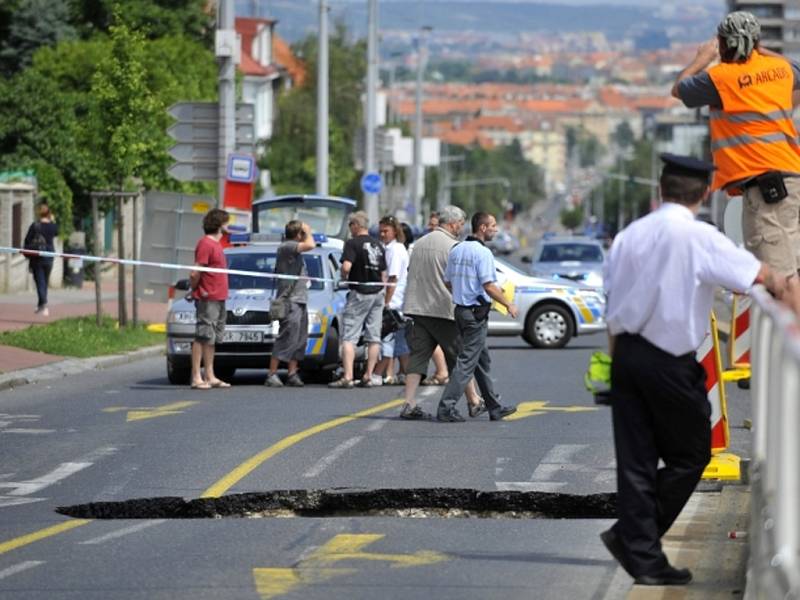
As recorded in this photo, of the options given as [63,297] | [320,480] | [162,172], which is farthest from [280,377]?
[162,172]

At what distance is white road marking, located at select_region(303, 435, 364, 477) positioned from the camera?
12.5m

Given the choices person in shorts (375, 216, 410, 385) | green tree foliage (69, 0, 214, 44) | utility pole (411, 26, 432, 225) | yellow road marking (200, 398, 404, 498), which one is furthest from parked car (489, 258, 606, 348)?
utility pole (411, 26, 432, 225)

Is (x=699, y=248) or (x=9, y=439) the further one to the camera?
(x=9, y=439)

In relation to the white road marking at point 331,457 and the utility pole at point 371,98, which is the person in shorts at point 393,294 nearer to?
the white road marking at point 331,457

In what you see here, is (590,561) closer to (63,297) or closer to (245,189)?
(245,189)

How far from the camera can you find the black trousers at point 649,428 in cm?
808

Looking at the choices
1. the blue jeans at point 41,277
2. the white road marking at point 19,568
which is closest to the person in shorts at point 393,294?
the white road marking at point 19,568

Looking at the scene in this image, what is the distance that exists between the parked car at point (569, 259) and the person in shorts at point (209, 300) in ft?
57.6

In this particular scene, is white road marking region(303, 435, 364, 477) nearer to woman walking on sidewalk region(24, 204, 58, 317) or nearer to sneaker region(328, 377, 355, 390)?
sneaker region(328, 377, 355, 390)

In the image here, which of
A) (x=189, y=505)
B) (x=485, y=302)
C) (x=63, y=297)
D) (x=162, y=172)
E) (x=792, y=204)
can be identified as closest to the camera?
(x=792, y=204)

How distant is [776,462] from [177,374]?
15.2 m

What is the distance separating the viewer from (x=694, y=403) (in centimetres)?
813

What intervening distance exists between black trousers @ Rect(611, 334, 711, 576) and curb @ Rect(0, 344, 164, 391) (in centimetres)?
1271

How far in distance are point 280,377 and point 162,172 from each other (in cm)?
2452
